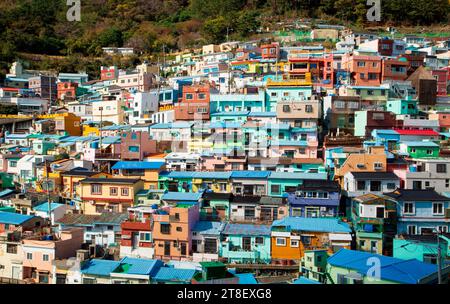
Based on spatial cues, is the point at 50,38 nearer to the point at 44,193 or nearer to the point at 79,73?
the point at 79,73

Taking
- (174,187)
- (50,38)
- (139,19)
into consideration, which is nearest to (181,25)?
(139,19)

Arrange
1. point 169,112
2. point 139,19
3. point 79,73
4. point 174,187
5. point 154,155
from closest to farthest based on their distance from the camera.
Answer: point 174,187 < point 154,155 < point 169,112 < point 79,73 < point 139,19

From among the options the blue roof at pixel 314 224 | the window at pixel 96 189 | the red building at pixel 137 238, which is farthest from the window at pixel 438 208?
the window at pixel 96 189

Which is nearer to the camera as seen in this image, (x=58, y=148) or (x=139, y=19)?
(x=58, y=148)

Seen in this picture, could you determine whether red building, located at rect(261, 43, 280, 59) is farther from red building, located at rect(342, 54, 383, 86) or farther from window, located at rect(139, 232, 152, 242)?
window, located at rect(139, 232, 152, 242)

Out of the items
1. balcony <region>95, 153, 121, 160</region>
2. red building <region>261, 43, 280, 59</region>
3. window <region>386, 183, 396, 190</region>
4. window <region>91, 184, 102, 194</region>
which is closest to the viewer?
window <region>386, 183, 396, 190</region>

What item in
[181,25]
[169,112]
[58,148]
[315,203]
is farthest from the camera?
[181,25]

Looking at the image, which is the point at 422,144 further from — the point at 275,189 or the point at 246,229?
the point at 246,229

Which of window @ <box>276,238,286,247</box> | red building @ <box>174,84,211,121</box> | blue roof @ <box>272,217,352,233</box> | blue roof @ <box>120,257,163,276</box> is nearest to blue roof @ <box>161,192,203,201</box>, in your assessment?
blue roof @ <box>272,217,352,233</box>
